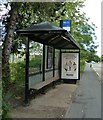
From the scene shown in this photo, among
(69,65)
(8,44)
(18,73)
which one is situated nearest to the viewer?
(8,44)

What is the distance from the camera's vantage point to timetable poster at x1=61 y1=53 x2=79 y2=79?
20.6 metres

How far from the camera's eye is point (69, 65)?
20.7 meters

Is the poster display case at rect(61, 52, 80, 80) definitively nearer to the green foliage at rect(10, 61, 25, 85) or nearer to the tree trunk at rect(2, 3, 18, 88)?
the green foliage at rect(10, 61, 25, 85)

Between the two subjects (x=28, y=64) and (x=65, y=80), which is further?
(x=65, y=80)

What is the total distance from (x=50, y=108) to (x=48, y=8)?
5.67 m

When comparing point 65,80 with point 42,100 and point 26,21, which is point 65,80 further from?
point 42,100

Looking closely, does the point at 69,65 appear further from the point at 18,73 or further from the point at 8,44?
the point at 8,44

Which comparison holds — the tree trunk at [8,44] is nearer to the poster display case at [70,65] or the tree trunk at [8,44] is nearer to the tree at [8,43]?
the tree at [8,43]

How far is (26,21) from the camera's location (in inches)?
706

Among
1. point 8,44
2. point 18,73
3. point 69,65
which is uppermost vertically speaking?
point 8,44

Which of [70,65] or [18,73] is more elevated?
[70,65]

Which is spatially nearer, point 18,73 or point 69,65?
point 18,73

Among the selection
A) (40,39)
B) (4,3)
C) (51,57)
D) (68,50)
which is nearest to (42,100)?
(40,39)

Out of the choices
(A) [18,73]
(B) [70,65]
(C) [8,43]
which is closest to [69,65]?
(B) [70,65]
